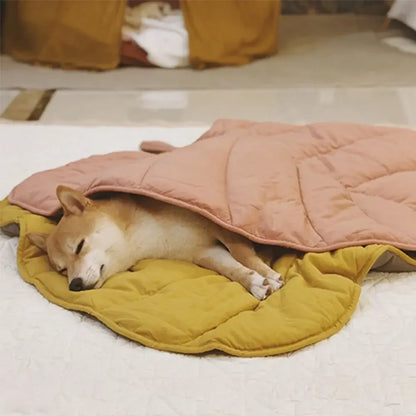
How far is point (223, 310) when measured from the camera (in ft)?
4.17

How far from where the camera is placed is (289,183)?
1.53m

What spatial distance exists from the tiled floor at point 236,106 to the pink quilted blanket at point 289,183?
802mm

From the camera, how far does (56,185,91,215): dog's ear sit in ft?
4.72

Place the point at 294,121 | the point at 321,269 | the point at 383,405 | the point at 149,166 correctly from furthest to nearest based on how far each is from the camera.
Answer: the point at 294,121 < the point at 149,166 < the point at 321,269 < the point at 383,405

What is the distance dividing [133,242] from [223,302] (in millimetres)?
280

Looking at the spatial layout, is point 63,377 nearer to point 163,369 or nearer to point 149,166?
point 163,369

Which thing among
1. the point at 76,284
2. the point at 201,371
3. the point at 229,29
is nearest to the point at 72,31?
the point at 229,29

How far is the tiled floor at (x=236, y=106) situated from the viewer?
8.45 feet

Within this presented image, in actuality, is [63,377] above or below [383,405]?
below

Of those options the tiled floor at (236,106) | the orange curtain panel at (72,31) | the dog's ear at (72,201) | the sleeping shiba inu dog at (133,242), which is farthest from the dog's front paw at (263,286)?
the orange curtain panel at (72,31)

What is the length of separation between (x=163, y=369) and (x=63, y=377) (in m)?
0.18

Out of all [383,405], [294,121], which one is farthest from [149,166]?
[294,121]

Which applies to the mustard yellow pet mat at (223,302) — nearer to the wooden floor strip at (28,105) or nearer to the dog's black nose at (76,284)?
the dog's black nose at (76,284)

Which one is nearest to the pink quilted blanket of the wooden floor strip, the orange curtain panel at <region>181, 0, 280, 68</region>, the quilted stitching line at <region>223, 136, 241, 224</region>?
the quilted stitching line at <region>223, 136, 241, 224</region>
